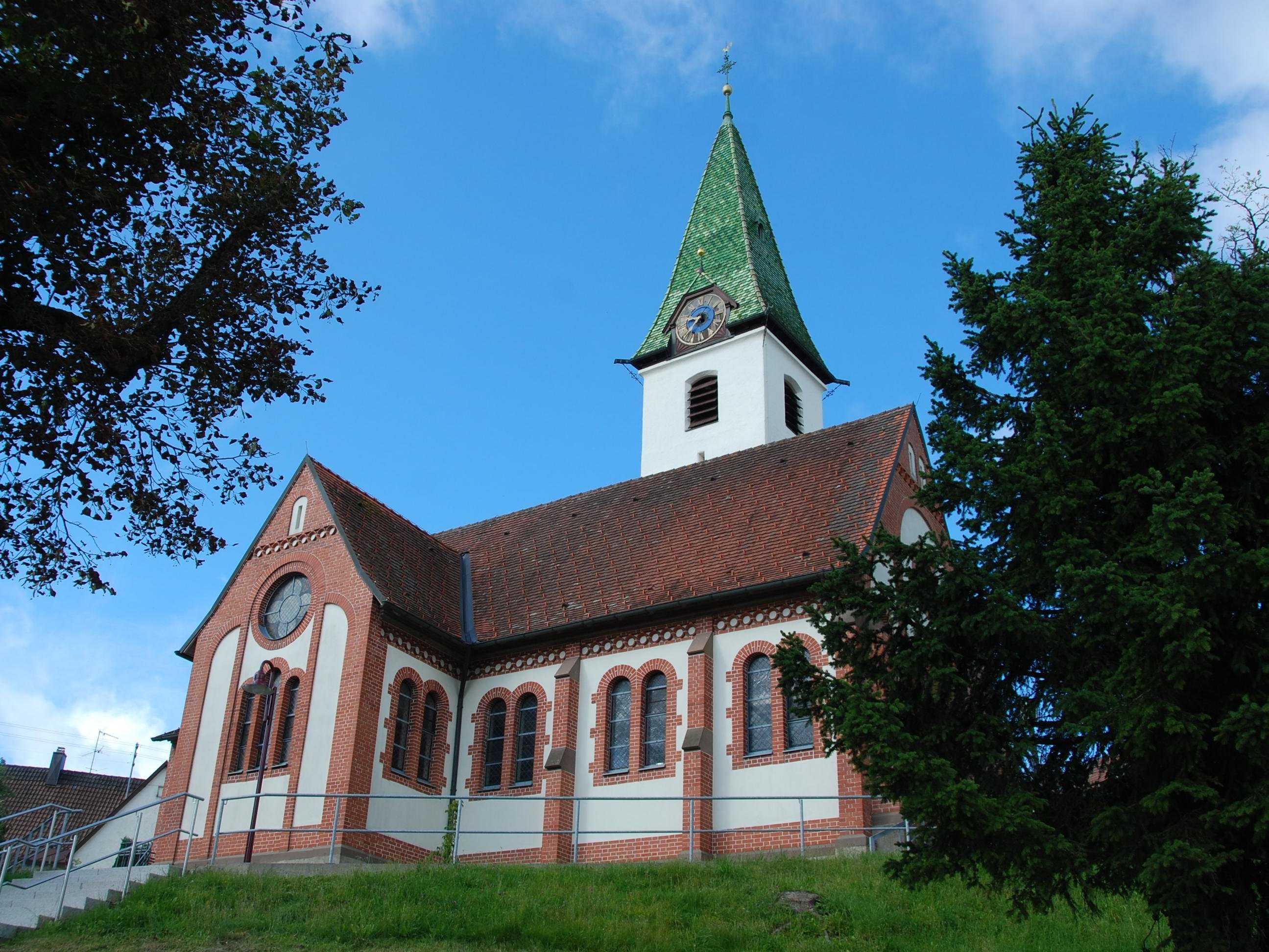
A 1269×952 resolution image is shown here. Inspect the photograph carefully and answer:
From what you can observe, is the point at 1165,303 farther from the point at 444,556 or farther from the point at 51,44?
the point at 444,556

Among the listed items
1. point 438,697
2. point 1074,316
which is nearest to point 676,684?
point 438,697

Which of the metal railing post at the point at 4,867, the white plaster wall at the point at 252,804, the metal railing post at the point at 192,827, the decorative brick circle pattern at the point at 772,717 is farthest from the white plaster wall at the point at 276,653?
the decorative brick circle pattern at the point at 772,717

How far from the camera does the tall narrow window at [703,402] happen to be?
3762 cm

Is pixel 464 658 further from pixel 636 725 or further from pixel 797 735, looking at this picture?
pixel 797 735

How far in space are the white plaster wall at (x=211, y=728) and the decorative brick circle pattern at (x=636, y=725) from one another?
7622 mm

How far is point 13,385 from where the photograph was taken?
11586 millimetres

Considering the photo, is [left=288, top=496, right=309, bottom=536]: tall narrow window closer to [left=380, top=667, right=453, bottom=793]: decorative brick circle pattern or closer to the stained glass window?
the stained glass window

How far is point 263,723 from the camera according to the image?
25.4m

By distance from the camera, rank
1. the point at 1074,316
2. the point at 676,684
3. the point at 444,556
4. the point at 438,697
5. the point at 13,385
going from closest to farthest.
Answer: the point at 13,385, the point at 1074,316, the point at 676,684, the point at 438,697, the point at 444,556

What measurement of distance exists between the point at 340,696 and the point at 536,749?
3965 millimetres

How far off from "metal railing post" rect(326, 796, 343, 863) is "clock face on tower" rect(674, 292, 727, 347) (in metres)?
20.4

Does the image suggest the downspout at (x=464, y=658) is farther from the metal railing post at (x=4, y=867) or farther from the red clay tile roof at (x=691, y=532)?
the metal railing post at (x=4, y=867)

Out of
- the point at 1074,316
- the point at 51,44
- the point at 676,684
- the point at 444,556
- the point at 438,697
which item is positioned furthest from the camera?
the point at 444,556

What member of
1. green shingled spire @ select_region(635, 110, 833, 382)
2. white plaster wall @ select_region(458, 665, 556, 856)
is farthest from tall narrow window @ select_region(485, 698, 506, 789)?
green shingled spire @ select_region(635, 110, 833, 382)
